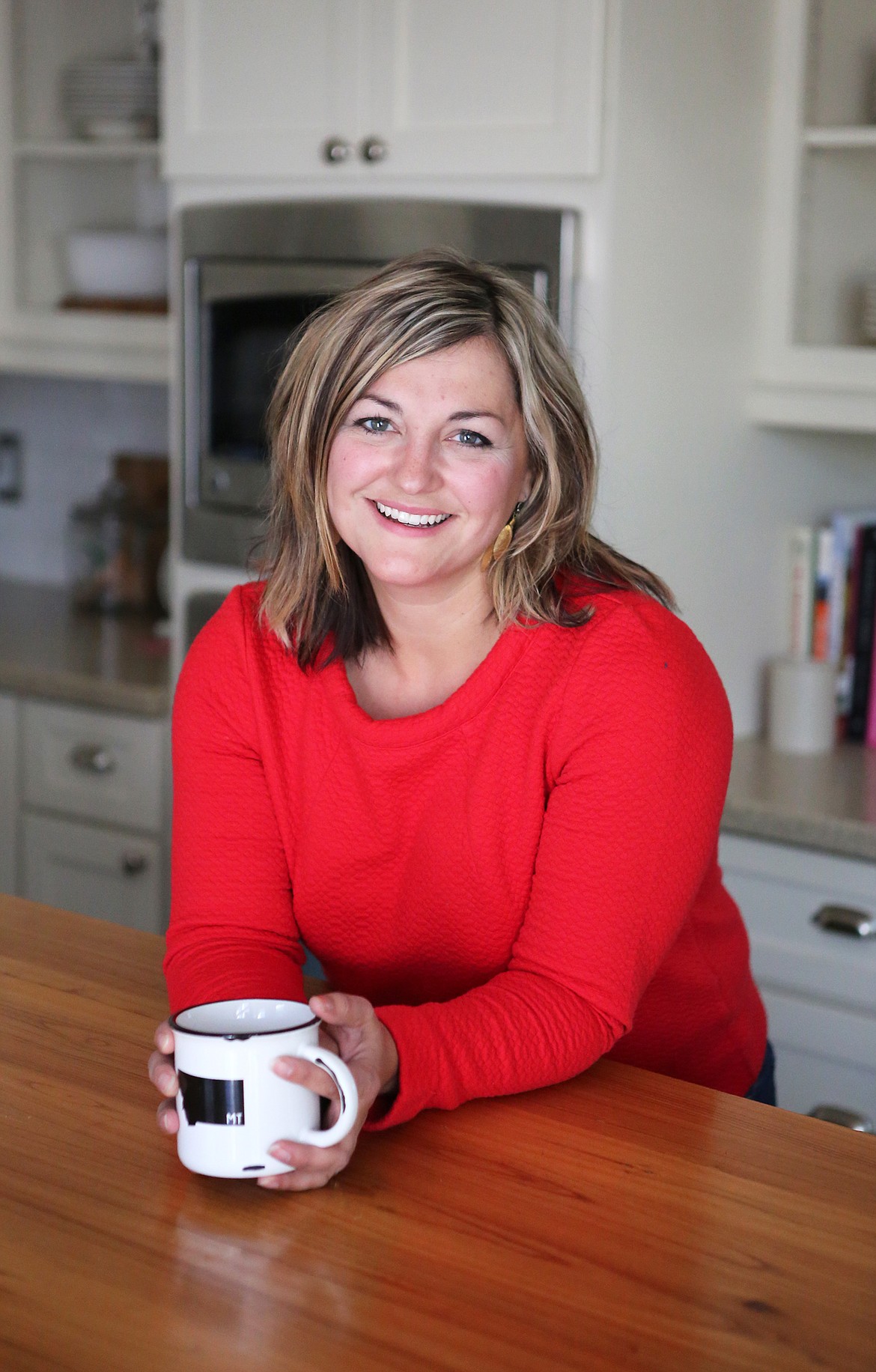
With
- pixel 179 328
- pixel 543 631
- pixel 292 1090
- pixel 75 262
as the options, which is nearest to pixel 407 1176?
pixel 292 1090

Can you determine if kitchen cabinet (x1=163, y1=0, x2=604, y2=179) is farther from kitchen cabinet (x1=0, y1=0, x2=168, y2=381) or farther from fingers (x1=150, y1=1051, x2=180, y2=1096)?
fingers (x1=150, y1=1051, x2=180, y2=1096)

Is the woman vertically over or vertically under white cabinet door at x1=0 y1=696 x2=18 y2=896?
over

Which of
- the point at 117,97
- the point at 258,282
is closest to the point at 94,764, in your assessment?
the point at 258,282

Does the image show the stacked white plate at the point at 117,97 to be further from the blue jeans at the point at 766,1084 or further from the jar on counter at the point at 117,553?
the blue jeans at the point at 766,1084

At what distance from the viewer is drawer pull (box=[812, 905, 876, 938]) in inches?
77.6

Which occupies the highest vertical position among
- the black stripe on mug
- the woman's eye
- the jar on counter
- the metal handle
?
the metal handle

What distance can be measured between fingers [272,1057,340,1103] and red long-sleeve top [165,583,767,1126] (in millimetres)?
139

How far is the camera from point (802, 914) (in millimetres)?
2041

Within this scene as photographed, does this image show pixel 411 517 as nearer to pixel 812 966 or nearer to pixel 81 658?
pixel 812 966

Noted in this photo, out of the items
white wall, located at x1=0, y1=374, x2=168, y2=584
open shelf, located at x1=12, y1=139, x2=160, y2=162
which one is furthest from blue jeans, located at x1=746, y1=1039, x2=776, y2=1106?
white wall, located at x1=0, y1=374, x2=168, y2=584

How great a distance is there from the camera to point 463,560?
132cm

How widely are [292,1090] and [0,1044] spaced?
29 centimetres

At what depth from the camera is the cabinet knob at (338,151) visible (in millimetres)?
2174

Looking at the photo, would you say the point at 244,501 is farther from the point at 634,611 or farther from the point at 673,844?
the point at 673,844
